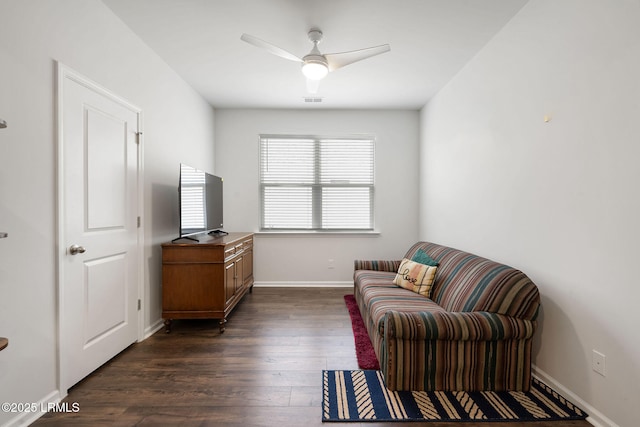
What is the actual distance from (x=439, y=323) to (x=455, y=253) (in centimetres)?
124

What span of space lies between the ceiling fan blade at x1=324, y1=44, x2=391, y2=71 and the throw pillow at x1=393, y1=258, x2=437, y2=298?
1992 millimetres

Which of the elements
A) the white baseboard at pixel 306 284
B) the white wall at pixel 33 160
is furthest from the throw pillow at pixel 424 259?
the white wall at pixel 33 160

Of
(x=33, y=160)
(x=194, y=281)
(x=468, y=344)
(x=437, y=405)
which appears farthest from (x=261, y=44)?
(x=437, y=405)

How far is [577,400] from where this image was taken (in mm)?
1839

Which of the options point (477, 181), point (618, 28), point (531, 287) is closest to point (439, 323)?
point (531, 287)

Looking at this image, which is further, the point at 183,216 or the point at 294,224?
the point at 294,224

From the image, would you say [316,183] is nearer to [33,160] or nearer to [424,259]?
[424,259]

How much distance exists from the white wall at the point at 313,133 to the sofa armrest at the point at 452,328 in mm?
2745

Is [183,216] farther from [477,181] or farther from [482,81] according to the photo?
[482,81]

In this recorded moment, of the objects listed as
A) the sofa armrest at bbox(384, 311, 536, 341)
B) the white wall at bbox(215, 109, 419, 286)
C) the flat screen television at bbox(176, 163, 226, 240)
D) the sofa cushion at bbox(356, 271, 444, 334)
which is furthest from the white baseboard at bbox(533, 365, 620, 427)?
the flat screen television at bbox(176, 163, 226, 240)

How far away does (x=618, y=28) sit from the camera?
5.24 feet

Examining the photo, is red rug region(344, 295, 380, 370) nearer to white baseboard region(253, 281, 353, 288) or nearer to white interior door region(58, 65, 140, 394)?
white baseboard region(253, 281, 353, 288)

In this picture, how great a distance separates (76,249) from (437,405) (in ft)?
8.22

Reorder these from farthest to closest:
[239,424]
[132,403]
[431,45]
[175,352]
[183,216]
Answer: [183,216]
[431,45]
[175,352]
[132,403]
[239,424]
